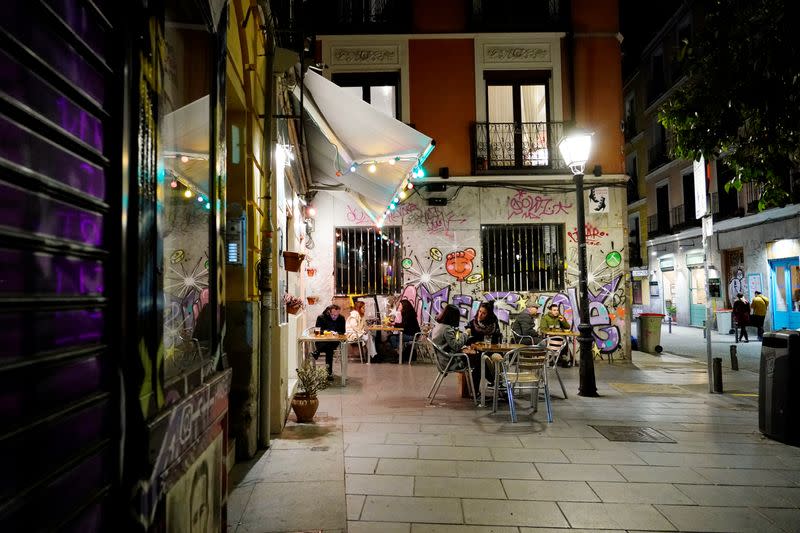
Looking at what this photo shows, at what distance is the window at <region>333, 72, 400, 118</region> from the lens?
13914 millimetres

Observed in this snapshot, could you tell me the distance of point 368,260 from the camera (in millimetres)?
13617

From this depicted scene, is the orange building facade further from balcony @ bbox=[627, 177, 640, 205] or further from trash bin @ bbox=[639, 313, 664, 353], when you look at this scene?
balcony @ bbox=[627, 177, 640, 205]

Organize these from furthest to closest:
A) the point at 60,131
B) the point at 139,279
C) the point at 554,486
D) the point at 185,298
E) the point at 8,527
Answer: the point at 554,486, the point at 185,298, the point at 139,279, the point at 60,131, the point at 8,527

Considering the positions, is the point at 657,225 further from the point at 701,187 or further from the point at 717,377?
the point at 717,377

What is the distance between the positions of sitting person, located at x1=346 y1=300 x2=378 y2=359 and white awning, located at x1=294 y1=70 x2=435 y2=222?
3.71m

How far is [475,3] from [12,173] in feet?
48.0

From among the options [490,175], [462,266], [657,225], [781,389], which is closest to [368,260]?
[462,266]

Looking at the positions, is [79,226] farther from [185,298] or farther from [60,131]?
[185,298]

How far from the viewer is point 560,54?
539 inches

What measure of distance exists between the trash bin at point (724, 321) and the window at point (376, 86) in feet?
50.6

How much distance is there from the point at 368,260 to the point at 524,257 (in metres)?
4.00

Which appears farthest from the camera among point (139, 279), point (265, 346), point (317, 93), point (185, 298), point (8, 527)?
point (317, 93)

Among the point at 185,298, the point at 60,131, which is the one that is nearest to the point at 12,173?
the point at 60,131

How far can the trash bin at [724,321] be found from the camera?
67.1 ft
